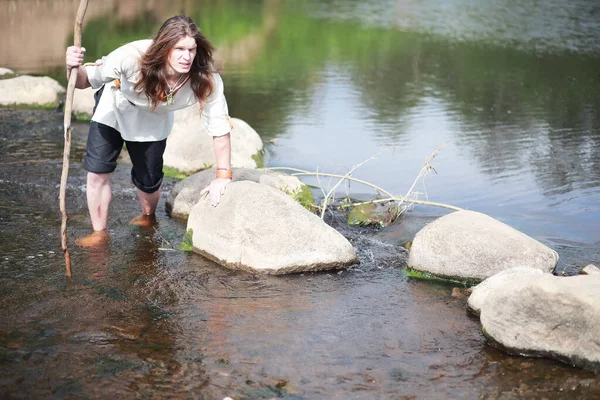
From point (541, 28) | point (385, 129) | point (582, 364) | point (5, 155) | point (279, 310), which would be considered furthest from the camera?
point (541, 28)

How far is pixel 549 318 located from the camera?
478 centimetres

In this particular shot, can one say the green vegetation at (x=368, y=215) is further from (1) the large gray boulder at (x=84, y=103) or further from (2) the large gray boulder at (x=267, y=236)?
(1) the large gray boulder at (x=84, y=103)

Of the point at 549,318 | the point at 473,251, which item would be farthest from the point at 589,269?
the point at 549,318

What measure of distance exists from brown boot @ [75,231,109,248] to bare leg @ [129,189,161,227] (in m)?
0.53

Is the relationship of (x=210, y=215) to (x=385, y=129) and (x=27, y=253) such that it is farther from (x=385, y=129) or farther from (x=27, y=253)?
(x=385, y=129)

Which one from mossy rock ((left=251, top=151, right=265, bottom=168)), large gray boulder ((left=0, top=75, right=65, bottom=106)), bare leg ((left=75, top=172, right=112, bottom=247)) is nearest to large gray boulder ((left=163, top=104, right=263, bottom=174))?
mossy rock ((left=251, top=151, right=265, bottom=168))

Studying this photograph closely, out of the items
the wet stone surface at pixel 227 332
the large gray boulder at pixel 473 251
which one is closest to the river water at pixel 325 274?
the wet stone surface at pixel 227 332

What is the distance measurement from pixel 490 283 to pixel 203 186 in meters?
3.07

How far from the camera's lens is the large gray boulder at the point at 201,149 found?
30.2 feet

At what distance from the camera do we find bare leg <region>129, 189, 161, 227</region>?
725 centimetres

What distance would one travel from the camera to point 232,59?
738 inches

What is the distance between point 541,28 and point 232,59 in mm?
10031

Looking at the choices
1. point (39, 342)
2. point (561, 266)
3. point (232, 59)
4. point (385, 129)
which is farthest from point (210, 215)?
point (232, 59)

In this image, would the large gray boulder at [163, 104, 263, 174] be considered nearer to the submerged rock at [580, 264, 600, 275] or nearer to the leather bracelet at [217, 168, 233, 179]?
the leather bracelet at [217, 168, 233, 179]
